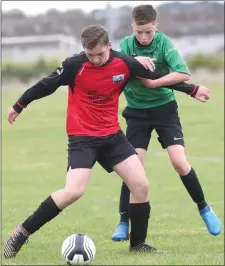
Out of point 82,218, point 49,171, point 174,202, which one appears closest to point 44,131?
point 49,171

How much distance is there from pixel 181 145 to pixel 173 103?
47cm

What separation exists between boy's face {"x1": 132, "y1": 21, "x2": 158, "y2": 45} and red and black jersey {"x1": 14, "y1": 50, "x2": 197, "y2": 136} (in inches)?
19.5

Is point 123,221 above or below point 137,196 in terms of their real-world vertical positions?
below

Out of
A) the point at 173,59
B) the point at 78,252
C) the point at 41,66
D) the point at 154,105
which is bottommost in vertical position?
the point at 78,252

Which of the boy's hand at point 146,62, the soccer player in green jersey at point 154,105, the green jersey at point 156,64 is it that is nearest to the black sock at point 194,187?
the soccer player in green jersey at point 154,105

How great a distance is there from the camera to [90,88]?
763cm

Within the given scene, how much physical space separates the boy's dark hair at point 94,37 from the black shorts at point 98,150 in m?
0.92

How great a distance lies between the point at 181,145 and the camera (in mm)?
8625

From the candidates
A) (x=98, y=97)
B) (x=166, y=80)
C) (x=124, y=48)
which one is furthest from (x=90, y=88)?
(x=124, y=48)

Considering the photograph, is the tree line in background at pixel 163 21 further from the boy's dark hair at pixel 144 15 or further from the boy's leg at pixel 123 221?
the boy's dark hair at pixel 144 15

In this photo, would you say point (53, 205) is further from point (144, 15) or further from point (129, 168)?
point (144, 15)

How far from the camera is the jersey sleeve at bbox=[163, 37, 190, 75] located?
8.13 m

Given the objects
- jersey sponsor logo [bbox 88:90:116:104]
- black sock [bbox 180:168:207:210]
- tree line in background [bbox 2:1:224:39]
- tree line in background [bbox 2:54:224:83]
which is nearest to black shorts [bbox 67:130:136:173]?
jersey sponsor logo [bbox 88:90:116:104]

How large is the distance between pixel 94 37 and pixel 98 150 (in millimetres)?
1139
